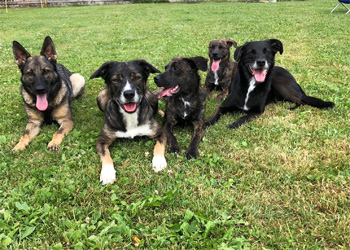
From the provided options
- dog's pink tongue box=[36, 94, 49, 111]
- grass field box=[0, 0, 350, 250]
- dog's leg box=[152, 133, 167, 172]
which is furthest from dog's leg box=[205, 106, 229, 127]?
dog's pink tongue box=[36, 94, 49, 111]

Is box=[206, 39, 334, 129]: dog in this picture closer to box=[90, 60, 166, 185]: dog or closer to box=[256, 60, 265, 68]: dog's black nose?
box=[256, 60, 265, 68]: dog's black nose

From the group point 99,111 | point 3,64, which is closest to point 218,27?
point 3,64

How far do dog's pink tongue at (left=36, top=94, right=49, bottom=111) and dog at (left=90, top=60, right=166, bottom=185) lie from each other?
4.04 feet

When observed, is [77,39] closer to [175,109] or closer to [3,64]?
[3,64]

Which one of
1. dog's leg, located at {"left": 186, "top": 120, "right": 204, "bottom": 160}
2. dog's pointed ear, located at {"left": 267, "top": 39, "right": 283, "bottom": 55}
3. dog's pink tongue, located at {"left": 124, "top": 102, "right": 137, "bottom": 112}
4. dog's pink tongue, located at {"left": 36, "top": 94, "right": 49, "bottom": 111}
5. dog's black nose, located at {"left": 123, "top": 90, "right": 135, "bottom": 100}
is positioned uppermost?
dog's pointed ear, located at {"left": 267, "top": 39, "right": 283, "bottom": 55}

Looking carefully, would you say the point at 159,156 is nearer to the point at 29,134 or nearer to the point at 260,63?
the point at 29,134

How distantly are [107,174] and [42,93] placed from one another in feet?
7.17

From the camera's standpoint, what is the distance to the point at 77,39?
13.9 metres

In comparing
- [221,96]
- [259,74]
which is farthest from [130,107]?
[221,96]

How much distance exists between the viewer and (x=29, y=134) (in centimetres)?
443

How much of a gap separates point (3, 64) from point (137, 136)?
7688 millimetres

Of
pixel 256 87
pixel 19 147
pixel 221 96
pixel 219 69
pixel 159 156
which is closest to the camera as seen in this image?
pixel 159 156

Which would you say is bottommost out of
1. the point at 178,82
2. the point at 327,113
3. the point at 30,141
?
the point at 30,141

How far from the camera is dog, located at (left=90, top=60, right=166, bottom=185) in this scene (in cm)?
380
